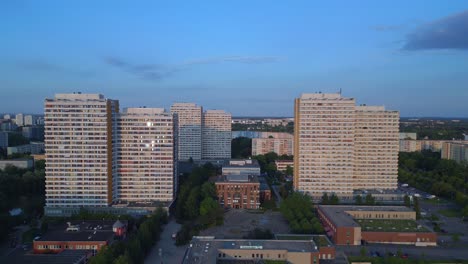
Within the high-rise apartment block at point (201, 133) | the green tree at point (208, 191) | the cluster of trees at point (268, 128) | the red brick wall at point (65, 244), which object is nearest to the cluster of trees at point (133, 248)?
the red brick wall at point (65, 244)

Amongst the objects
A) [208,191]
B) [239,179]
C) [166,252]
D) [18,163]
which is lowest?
[166,252]

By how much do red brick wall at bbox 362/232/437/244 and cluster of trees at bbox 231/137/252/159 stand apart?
42.6m

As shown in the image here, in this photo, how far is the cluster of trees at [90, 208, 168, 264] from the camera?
19.7 m

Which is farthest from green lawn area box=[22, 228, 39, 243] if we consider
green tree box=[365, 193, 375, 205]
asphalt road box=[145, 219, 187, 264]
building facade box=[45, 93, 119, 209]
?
green tree box=[365, 193, 375, 205]

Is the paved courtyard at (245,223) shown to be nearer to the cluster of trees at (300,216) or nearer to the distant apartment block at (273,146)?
the cluster of trees at (300,216)

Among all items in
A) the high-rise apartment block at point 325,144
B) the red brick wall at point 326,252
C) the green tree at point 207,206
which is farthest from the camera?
the high-rise apartment block at point 325,144

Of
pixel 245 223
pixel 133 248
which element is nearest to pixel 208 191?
pixel 245 223

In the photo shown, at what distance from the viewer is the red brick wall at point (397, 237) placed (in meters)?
26.7

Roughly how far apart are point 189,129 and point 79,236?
3916 centimetres

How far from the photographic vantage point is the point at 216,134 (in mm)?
66750

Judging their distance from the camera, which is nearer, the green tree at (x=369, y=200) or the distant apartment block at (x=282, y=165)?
the green tree at (x=369, y=200)

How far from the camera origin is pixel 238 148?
77.9 m

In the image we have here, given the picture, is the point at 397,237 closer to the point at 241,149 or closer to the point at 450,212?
the point at 450,212

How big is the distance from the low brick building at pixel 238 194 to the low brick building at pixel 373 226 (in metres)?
6.69
